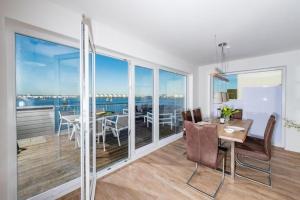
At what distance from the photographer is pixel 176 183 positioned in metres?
2.15

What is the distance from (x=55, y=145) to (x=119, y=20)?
199 cm

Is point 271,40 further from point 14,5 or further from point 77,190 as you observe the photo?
point 77,190

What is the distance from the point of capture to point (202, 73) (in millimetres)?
4953

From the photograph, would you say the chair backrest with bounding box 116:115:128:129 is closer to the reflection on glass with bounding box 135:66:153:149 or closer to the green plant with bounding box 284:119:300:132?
the reflection on glass with bounding box 135:66:153:149

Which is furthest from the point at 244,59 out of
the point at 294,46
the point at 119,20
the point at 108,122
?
the point at 108,122

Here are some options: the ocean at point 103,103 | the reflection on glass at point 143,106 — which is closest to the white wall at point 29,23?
the ocean at point 103,103

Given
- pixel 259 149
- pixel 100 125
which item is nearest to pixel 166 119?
pixel 100 125

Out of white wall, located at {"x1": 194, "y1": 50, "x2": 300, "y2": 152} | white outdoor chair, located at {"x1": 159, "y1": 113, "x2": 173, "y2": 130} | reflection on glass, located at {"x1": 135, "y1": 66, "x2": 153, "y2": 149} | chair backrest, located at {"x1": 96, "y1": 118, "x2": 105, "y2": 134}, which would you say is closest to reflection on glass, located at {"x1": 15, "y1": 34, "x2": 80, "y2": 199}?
chair backrest, located at {"x1": 96, "y1": 118, "x2": 105, "y2": 134}

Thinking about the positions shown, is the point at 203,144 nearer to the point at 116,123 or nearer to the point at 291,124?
the point at 116,123

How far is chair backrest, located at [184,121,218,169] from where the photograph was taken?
1825 millimetres

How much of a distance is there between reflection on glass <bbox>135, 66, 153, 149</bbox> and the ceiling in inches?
28.8

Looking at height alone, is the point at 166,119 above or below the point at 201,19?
below

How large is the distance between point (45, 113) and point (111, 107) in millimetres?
1257

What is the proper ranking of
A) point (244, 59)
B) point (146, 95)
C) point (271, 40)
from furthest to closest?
point (244, 59), point (146, 95), point (271, 40)
